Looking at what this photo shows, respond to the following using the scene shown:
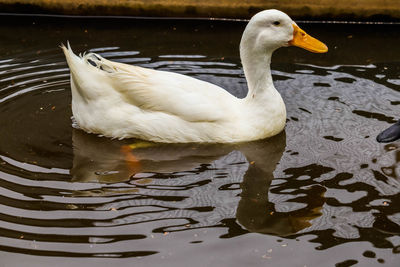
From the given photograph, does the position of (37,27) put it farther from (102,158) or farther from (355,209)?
(355,209)

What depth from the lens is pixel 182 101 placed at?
20.1 feet

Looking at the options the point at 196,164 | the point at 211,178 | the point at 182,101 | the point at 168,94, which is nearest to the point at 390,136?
the point at 211,178

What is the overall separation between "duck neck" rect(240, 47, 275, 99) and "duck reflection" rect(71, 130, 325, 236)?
0.49 metres

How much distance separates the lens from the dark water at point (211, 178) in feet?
15.0

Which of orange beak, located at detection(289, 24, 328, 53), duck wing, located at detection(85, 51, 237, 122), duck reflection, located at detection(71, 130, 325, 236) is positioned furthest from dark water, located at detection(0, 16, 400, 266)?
orange beak, located at detection(289, 24, 328, 53)

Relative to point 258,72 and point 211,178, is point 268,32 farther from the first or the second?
point 211,178

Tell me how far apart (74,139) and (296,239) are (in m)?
2.69

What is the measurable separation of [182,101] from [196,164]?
26.1 inches

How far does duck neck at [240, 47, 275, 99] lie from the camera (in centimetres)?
637

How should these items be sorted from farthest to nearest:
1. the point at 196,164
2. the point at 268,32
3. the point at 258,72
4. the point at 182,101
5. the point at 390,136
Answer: the point at 258,72 → the point at 268,32 → the point at 182,101 → the point at 196,164 → the point at 390,136

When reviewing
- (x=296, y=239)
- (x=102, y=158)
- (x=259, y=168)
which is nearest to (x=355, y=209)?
(x=296, y=239)

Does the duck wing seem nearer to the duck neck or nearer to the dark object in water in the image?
the duck neck

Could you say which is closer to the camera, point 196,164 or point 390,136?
point 390,136

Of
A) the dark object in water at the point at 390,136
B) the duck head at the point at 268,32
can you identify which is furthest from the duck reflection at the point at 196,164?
the duck head at the point at 268,32
